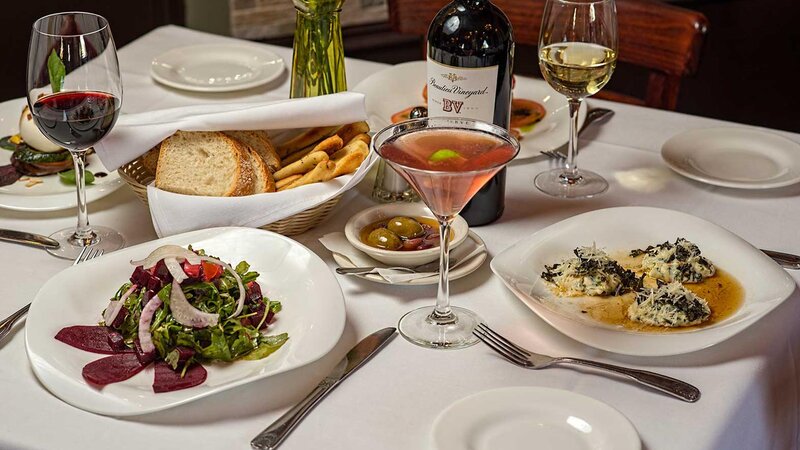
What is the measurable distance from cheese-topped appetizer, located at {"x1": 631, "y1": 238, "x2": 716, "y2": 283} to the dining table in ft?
0.37

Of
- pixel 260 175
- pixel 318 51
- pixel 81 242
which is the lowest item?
pixel 81 242

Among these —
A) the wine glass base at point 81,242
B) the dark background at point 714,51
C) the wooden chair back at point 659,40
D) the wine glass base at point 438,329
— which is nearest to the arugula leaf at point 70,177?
the wine glass base at point 81,242

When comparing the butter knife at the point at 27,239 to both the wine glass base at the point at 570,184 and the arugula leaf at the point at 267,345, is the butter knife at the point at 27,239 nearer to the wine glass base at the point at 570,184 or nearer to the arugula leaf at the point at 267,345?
the arugula leaf at the point at 267,345

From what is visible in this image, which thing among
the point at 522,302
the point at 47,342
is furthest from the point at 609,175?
the point at 47,342

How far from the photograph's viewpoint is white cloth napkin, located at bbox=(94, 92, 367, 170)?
5.24ft

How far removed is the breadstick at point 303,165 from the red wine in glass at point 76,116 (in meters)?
0.29

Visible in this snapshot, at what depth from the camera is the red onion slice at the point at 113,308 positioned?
1290mm

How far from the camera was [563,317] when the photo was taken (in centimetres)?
132

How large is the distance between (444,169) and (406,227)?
0.36 m

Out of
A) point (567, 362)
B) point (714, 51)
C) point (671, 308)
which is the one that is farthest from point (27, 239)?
point (714, 51)

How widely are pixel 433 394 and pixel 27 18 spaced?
3371mm

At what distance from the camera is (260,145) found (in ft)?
5.49

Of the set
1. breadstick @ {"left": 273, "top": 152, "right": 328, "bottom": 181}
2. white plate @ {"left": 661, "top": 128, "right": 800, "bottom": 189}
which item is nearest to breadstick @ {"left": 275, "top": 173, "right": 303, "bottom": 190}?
breadstick @ {"left": 273, "top": 152, "right": 328, "bottom": 181}

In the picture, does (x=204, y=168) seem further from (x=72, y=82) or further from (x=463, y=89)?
(x=463, y=89)
